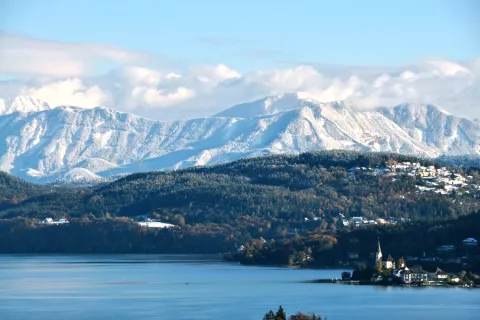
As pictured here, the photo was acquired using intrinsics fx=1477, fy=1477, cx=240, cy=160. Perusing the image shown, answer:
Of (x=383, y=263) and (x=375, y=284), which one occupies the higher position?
(x=383, y=263)

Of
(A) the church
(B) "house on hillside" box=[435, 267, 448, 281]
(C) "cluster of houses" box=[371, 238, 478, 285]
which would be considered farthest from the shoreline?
(A) the church

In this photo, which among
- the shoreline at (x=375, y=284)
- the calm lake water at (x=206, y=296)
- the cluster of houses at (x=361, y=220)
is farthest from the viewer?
the cluster of houses at (x=361, y=220)

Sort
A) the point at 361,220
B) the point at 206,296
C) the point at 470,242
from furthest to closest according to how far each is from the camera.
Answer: the point at 361,220, the point at 470,242, the point at 206,296

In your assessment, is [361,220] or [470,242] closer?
[470,242]

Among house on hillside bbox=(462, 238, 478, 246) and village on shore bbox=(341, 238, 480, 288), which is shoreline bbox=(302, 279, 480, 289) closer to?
village on shore bbox=(341, 238, 480, 288)

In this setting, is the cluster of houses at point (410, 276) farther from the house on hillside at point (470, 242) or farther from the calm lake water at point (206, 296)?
the house on hillside at point (470, 242)

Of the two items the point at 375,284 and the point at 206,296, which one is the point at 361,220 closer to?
the point at 375,284

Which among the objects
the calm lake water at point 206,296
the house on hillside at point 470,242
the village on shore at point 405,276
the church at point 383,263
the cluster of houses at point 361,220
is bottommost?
the calm lake water at point 206,296

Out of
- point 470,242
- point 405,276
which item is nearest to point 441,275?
point 405,276

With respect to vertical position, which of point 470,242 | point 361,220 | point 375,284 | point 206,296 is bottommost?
point 206,296

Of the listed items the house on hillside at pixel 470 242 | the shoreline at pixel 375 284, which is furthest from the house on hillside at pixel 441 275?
the house on hillside at pixel 470 242
